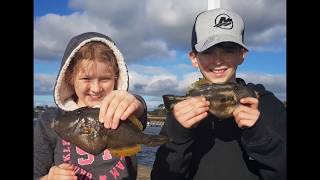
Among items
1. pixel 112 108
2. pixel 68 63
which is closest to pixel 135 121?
pixel 112 108

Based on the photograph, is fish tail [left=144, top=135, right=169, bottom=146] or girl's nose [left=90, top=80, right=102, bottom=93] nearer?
fish tail [left=144, top=135, right=169, bottom=146]

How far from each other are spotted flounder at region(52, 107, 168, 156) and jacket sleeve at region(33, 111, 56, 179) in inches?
14.1

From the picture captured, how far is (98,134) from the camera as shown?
2.30 meters

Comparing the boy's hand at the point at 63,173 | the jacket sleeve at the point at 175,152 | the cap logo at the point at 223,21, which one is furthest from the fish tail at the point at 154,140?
the cap logo at the point at 223,21

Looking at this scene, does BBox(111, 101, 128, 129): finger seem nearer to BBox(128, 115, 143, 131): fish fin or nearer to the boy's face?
BBox(128, 115, 143, 131): fish fin

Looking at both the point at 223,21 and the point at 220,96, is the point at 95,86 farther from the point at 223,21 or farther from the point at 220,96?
the point at 223,21

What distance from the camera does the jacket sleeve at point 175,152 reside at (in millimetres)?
2539

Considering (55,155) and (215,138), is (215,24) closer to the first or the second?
(215,138)

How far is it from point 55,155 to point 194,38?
51.8 inches

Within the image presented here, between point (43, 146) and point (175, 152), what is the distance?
2.94 ft

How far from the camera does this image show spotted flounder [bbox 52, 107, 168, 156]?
7.53ft

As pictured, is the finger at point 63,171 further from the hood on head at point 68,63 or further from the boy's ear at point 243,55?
the boy's ear at point 243,55

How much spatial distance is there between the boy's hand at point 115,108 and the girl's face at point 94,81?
421mm

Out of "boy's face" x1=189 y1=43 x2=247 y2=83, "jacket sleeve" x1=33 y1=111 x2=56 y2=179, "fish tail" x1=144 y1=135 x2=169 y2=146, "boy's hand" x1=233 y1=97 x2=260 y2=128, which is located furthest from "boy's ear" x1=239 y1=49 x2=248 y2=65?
"jacket sleeve" x1=33 y1=111 x2=56 y2=179
